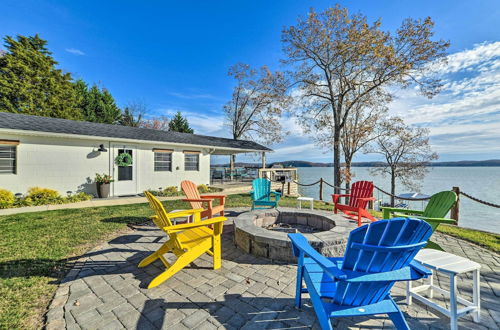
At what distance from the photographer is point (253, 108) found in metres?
20.4

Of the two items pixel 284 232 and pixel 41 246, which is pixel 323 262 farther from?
pixel 41 246

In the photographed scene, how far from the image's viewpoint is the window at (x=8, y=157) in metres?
7.37

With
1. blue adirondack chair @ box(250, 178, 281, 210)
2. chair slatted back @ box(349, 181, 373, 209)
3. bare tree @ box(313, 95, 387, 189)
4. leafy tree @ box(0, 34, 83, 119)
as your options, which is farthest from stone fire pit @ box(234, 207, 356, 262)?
leafy tree @ box(0, 34, 83, 119)

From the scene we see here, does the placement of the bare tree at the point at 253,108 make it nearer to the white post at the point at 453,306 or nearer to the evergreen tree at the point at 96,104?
the evergreen tree at the point at 96,104

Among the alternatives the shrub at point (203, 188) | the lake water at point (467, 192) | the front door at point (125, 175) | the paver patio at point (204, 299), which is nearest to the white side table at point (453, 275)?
the paver patio at point (204, 299)

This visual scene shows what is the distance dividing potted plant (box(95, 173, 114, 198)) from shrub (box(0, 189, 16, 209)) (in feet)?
7.94

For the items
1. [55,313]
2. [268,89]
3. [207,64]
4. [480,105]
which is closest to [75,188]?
[55,313]

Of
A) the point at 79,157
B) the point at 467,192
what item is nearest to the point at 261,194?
the point at 79,157

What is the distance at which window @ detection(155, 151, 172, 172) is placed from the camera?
36.0ft

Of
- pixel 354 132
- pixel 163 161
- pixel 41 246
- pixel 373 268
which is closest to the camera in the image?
pixel 373 268

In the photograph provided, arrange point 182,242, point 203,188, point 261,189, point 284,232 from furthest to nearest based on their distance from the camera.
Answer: point 203,188 → point 261,189 → point 284,232 → point 182,242

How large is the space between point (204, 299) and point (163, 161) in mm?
10077

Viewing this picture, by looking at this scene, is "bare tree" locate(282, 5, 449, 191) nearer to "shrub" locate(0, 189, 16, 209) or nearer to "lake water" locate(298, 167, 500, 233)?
"lake water" locate(298, 167, 500, 233)

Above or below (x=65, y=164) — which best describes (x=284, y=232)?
below
